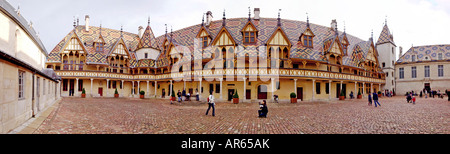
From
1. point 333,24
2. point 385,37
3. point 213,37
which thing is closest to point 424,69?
point 385,37

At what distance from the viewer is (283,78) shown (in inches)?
1029

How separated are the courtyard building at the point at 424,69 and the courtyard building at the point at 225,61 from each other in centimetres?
544

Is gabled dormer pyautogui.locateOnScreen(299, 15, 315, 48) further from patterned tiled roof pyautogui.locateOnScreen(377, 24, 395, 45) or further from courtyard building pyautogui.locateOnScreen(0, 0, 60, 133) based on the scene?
courtyard building pyautogui.locateOnScreen(0, 0, 60, 133)

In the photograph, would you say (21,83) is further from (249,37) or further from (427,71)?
(427,71)

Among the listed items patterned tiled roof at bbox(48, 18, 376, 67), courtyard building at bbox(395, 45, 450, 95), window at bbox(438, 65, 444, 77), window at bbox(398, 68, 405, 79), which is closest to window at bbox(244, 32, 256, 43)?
patterned tiled roof at bbox(48, 18, 376, 67)

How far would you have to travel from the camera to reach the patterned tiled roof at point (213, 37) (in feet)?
96.5

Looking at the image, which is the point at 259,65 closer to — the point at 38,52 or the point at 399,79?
the point at 38,52

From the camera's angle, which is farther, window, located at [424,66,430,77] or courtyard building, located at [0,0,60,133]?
window, located at [424,66,430,77]

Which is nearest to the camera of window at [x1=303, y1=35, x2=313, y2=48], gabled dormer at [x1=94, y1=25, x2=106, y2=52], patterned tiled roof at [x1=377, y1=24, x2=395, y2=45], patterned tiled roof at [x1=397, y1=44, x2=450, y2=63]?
window at [x1=303, y1=35, x2=313, y2=48]

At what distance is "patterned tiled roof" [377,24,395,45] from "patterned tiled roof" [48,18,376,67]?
662 cm

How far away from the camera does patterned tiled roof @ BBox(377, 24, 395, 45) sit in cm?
4506

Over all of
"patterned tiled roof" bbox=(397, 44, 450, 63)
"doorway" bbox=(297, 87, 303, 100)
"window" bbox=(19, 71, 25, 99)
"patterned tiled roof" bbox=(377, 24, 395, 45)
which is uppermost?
"patterned tiled roof" bbox=(377, 24, 395, 45)

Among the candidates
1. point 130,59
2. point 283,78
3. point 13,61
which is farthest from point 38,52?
point 283,78

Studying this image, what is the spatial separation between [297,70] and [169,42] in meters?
21.2
